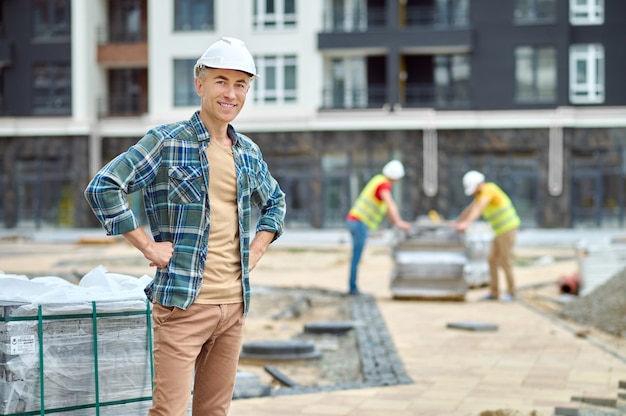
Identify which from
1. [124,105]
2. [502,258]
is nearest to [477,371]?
[502,258]

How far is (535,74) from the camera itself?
125 ft

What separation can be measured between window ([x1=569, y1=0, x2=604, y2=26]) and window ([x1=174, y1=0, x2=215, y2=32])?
13.0 metres

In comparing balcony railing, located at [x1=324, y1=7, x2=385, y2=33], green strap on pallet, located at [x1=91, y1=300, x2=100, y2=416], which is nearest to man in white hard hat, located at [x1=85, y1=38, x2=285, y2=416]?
green strap on pallet, located at [x1=91, y1=300, x2=100, y2=416]

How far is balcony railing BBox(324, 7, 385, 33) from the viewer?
3881 centimetres

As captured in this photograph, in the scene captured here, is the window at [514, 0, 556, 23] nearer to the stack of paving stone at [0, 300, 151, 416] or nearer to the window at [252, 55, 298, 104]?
the window at [252, 55, 298, 104]

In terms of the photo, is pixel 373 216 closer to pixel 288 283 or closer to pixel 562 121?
pixel 288 283

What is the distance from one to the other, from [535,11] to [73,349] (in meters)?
35.7

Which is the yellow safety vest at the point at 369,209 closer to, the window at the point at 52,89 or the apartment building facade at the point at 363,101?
the apartment building facade at the point at 363,101

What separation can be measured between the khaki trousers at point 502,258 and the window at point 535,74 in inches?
941

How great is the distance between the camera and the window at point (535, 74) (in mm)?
37750

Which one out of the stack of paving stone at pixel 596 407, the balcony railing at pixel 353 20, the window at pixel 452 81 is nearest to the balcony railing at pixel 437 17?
the balcony railing at pixel 353 20

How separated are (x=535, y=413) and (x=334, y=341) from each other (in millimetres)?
4402

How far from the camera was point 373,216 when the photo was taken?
1475 centimetres

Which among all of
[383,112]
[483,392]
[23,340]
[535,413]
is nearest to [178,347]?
[23,340]
